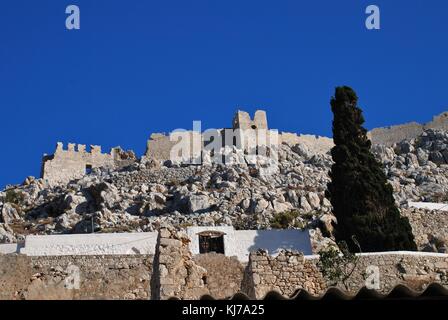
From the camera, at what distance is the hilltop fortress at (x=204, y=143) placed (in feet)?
177

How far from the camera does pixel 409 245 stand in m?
22.6

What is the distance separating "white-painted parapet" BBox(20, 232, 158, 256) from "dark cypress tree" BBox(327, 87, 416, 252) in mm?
6384

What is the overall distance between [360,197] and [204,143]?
29725mm

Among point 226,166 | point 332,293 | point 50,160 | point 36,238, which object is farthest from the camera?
point 50,160

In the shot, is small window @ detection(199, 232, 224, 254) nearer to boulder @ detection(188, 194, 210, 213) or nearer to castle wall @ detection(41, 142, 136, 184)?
boulder @ detection(188, 194, 210, 213)

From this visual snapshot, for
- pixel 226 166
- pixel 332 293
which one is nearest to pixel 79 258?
pixel 332 293

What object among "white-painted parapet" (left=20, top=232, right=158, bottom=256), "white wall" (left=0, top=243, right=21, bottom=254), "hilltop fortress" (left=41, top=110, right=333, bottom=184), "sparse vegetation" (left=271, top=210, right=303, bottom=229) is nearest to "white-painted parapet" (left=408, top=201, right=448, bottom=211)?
"sparse vegetation" (left=271, top=210, right=303, bottom=229)

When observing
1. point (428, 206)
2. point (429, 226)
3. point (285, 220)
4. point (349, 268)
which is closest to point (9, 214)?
point (285, 220)

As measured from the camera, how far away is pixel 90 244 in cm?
2553

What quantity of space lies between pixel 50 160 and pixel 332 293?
170 feet

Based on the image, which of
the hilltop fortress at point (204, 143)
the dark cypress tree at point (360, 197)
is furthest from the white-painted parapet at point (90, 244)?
the hilltop fortress at point (204, 143)

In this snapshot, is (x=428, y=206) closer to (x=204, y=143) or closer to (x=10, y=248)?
(x=10, y=248)

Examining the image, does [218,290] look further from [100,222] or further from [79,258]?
[100,222]

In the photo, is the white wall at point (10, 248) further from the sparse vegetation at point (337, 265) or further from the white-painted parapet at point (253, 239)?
the sparse vegetation at point (337, 265)
